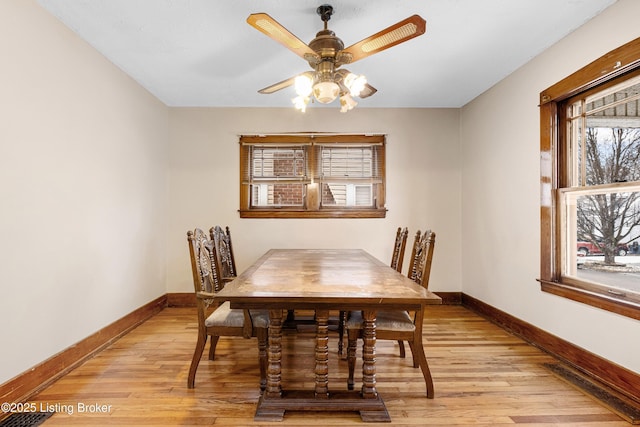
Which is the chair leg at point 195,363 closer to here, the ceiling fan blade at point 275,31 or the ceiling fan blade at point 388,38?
the ceiling fan blade at point 275,31

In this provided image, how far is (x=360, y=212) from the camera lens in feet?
14.1

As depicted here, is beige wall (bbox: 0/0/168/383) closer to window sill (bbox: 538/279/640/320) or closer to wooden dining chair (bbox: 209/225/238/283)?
wooden dining chair (bbox: 209/225/238/283)

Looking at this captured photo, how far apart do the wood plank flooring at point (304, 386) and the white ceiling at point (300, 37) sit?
8.35 ft

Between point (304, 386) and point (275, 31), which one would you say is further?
point (304, 386)

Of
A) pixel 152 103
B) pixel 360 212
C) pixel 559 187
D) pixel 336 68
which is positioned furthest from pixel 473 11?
pixel 152 103

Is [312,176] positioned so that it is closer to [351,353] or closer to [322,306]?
[351,353]

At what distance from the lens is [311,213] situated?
14.1 feet

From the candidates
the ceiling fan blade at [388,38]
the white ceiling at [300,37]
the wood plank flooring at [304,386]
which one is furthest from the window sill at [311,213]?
the ceiling fan blade at [388,38]

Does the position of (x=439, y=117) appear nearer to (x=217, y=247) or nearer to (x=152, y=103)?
(x=217, y=247)

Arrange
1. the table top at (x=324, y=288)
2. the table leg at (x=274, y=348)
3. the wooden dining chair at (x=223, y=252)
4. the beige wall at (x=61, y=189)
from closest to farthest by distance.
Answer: the table top at (x=324, y=288)
the table leg at (x=274, y=348)
the beige wall at (x=61, y=189)
the wooden dining chair at (x=223, y=252)

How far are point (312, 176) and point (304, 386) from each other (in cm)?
267

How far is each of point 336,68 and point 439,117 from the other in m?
2.60

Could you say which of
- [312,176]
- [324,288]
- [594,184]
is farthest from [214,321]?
[594,184]

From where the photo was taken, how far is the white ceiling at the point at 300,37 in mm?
2275
